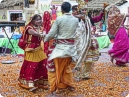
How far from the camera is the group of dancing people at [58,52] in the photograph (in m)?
5.07

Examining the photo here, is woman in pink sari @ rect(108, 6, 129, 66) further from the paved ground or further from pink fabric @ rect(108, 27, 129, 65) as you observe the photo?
the paved ground

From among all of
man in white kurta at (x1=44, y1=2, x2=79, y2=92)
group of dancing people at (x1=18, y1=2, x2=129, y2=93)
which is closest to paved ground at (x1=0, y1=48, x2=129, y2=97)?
group of dancing people at (x1=18, y1=2, x2=129, y2=93)

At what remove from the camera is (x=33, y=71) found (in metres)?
5.52

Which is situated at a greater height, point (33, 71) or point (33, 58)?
point (33, 58)

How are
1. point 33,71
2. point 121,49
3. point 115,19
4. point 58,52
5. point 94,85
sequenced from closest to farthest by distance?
point 58,52
point 33,71
point 94,85
point 121,49
point 115,19

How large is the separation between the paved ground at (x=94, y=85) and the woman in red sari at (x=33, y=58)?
8.5 inches

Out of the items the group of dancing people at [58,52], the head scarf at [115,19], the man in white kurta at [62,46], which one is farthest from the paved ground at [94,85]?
the head scarf at [115,19]

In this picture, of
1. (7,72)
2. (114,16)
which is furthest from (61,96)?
(114,16)

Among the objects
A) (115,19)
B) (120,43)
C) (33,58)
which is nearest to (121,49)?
(120,43)

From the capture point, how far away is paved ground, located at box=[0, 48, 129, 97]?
541 centimetres

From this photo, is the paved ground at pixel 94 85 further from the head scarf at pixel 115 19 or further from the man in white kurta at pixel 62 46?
the head scarf at pixel 115 19

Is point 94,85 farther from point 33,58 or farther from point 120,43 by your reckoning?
point 120,43

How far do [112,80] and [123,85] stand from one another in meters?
0.45

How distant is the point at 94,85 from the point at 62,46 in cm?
139
